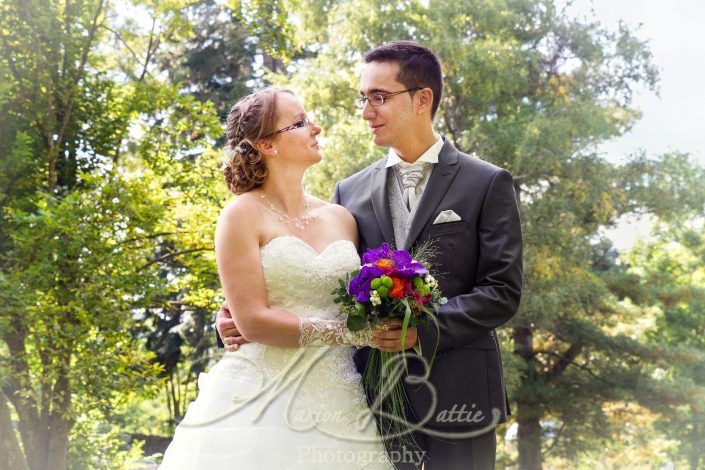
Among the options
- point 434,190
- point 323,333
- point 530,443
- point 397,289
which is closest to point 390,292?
point 397,289

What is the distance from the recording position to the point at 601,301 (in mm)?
14219

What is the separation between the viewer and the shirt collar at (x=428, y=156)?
3.15 metres

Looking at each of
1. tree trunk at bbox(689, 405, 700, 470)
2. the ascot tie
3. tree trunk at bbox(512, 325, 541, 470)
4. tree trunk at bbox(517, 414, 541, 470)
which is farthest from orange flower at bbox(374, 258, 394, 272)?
tree trunk at bbox(689, 405, 700, 470)

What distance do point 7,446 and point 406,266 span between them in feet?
22.2

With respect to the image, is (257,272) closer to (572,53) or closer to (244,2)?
(244,2)

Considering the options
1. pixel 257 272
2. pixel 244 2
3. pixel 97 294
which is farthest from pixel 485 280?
pixel 244 2

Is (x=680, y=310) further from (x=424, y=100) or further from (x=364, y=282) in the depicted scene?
(x=364, y=282)

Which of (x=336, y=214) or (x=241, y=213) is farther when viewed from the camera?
(x=336, y=214)

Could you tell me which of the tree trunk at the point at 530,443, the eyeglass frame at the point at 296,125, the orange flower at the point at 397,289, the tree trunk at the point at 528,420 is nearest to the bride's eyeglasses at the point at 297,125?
the eyeglass frame at the point at 296,125

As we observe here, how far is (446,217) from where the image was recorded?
295 cm

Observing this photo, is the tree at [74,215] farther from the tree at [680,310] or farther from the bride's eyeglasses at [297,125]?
the tree at [680,310]

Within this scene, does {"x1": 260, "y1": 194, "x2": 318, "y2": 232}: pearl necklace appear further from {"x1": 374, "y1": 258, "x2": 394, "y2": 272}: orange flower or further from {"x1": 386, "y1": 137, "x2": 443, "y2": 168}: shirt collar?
{"x1": 374, "y1": 258, "x2": 394, "y2": 272}: orange flower

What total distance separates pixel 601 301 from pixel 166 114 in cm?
810

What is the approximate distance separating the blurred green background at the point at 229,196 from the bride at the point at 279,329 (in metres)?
4.89
